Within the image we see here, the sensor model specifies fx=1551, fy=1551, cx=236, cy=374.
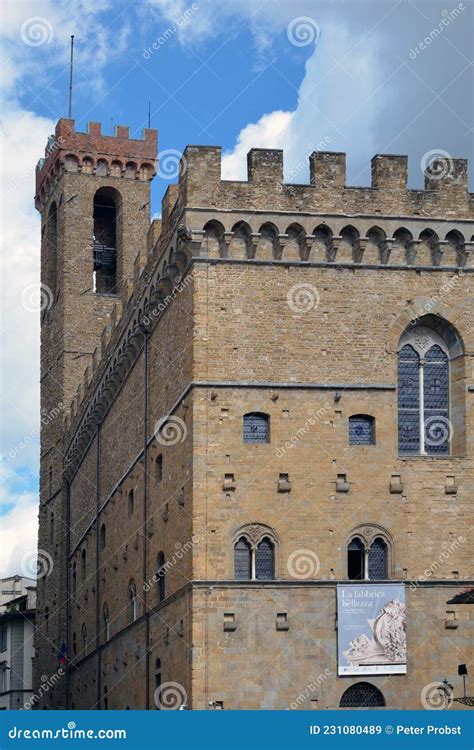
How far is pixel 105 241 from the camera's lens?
68188 millimetres

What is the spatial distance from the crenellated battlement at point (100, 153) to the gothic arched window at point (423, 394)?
3317 centimetres

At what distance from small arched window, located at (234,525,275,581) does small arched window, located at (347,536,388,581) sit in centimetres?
179

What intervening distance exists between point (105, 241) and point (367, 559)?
1445 inches

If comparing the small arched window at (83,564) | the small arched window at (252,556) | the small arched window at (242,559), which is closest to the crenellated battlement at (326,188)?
the small arched window at (252,556)

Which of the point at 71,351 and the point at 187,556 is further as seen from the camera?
the point at 71,351

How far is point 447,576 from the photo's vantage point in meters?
34.1

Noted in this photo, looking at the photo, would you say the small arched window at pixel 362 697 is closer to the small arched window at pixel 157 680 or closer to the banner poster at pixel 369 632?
the banner poster at pixel 369 632

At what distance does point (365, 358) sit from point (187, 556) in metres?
5.96

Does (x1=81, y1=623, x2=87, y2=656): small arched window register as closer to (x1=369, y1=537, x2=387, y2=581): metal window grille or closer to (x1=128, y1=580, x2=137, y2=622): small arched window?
(x1=128, y1=580, x2=137, y2=622): small arched window

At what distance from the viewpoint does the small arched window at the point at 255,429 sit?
34.1 metres

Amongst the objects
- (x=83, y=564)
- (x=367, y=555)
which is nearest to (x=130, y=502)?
(x=367, y=555)

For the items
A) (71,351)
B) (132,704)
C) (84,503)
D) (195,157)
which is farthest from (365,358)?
(71,351)

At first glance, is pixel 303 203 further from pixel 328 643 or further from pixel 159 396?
pixel 328 643

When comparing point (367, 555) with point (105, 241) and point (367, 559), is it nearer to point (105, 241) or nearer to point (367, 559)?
point (367, 559)
